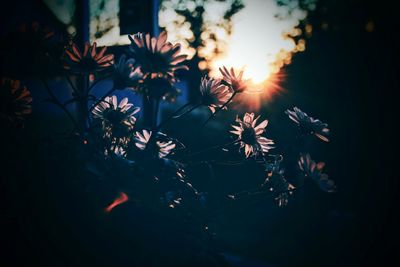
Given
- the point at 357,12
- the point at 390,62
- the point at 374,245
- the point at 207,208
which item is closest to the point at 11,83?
the point at 207,208

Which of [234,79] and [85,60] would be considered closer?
[85,60]

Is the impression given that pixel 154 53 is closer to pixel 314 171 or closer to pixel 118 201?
pixel 118 201

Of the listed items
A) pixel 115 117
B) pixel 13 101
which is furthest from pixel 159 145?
pixel 13 101

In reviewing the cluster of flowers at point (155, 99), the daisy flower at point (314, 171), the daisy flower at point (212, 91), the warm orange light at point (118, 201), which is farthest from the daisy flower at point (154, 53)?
the daisy flower at point (314, 171)

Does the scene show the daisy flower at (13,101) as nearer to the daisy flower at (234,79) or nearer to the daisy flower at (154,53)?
the daisy flower at (154,53)

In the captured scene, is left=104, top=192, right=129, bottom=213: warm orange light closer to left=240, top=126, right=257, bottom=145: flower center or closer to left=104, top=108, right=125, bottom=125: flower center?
left=104, top=108, right=125, bottom=125: flower center

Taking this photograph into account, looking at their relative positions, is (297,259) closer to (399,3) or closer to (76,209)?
(76,209)

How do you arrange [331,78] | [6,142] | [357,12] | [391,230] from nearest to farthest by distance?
[6,142] → [391,230] → [331,78] → [357,12]
